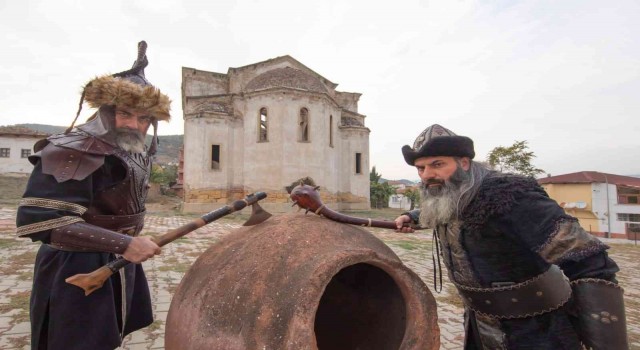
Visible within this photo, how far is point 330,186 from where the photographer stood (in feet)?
60.9

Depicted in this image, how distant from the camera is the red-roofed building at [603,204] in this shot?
21.2m

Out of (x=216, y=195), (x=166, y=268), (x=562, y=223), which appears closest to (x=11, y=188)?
(x=216, y=195)

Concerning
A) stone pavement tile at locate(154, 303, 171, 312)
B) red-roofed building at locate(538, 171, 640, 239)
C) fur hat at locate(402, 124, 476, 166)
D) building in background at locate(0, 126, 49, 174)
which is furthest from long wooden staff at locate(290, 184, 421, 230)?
building in background at locate(0, 126, 49, 174)

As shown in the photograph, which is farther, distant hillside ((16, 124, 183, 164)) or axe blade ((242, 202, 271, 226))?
distant hillside ((16, 124, 183, 164))

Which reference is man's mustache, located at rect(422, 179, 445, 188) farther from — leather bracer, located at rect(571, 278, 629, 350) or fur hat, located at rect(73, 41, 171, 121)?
fur hat, located at rect(73, 41, 171, 121)

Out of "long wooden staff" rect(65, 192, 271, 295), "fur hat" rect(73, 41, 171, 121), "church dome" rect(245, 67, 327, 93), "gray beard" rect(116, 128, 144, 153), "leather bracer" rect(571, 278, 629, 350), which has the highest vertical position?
"church dome" rect(245, 67, 327, 93)

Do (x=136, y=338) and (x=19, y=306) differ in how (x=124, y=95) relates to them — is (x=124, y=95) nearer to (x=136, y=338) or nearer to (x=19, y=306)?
(x=136, y=338)

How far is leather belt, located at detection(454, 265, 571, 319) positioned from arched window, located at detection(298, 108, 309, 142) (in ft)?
52.4

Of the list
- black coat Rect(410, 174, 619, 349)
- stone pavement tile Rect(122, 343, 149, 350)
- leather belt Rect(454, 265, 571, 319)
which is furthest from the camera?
stone pavement tile Rect(122, 343, 149, 350)

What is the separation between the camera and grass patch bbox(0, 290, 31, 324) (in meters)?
3.95

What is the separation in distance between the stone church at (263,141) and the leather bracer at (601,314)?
15.4 meters

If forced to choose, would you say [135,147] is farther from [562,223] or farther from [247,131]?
[247,131]

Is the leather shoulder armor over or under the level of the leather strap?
over

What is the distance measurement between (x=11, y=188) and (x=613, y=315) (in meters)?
34.3
